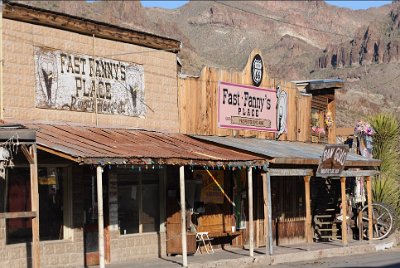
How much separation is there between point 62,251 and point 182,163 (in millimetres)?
3109

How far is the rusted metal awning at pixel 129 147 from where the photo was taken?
14117 mm

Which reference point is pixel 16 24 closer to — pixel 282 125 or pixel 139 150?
pixel 139 150

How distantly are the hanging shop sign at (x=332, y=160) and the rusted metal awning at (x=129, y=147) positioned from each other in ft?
9.71

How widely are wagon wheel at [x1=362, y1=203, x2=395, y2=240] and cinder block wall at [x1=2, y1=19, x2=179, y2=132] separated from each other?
8238 millimetres

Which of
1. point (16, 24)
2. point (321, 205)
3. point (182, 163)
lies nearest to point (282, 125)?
point (321, 205)

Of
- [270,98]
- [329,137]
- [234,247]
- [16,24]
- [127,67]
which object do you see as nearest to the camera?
[16,24]

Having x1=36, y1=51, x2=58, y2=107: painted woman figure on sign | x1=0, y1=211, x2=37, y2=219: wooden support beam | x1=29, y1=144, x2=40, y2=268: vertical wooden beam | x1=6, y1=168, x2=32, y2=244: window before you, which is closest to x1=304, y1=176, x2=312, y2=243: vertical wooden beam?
x1=36, y1=51, x2=58, y2=107: painted woman figure on sign

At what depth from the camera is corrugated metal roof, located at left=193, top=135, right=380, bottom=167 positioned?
63.4 feet

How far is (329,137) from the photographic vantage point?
27.8 metres

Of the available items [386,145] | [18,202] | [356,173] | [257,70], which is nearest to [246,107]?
[257,70]

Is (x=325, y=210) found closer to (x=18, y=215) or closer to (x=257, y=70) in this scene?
(x=257, y=70)

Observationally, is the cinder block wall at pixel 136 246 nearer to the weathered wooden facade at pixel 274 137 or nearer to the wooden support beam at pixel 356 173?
the weathered wooden facade at pixel 274 137

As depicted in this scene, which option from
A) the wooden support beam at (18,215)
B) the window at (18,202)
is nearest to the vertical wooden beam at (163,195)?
the window at (18,202)

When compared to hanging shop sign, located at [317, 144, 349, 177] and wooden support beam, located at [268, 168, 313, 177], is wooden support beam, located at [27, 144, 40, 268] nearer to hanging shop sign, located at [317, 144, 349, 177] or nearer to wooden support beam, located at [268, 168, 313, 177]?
wooden support beam, located at [268, 168, 313, 177]
